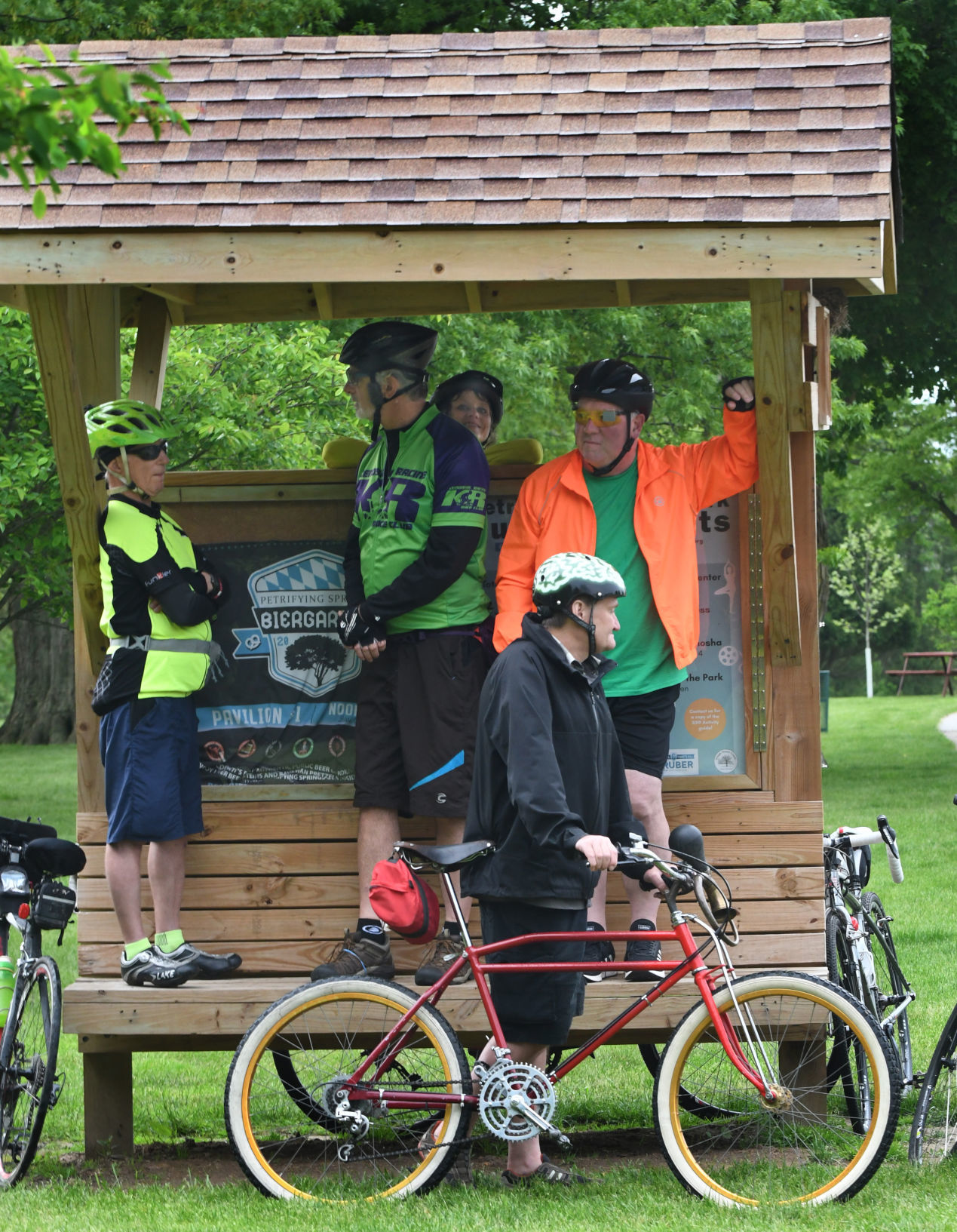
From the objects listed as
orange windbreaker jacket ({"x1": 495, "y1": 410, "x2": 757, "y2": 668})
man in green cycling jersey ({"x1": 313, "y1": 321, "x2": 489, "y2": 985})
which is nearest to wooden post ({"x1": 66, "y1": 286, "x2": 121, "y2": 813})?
man in green cycling jersey ({"x1": 313, "y1": 321, "x2": 489, "y2": 985})

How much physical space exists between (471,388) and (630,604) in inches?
46.3

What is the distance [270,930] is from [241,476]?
1.67 metres

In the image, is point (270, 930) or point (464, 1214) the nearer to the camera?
point (464, 1214)

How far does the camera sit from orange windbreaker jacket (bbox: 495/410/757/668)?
17.6 ft

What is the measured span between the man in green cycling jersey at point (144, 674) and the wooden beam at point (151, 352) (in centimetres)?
53

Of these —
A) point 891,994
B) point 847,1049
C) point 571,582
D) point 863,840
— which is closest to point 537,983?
point 847,1049

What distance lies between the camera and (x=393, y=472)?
17.9 ft

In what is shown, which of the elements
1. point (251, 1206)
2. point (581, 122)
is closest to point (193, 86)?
point (581, 122)

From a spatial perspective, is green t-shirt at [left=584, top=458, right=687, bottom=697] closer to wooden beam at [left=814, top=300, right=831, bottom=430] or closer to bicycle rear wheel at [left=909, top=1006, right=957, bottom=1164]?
wooden beam at [left=814, top=300, right=831, bottom=430]

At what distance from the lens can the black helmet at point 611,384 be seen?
5.40 meters

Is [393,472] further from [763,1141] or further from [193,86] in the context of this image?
[763,1141]

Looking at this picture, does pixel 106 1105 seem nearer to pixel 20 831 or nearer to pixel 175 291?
pixel 20 831

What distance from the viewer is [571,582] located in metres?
4.61

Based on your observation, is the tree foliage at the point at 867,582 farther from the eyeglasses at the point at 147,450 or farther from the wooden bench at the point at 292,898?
the eyeglasses at the point at 147,450
